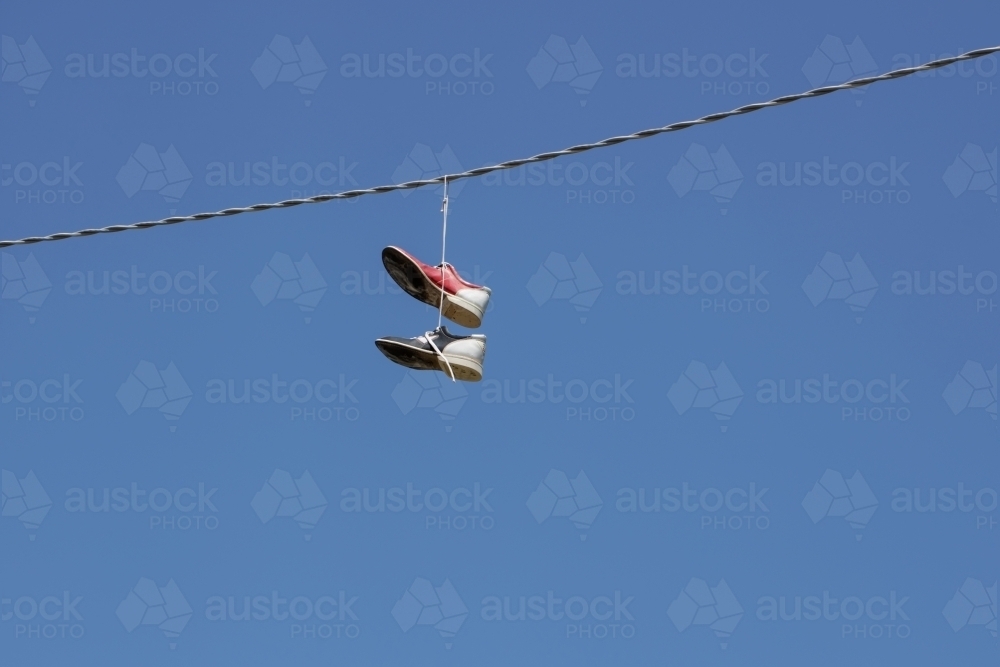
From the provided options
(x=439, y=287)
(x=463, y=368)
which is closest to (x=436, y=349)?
(x=463, y=368)

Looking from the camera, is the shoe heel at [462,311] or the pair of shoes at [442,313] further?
the shoe heel at [462,311]

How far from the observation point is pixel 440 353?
8.09 meters

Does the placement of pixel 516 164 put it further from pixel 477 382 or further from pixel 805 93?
pixel 477 382

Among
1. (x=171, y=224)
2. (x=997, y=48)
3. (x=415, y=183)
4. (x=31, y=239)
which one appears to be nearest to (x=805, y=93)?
(x=997, y=48)

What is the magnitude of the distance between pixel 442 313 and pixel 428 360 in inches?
11.2

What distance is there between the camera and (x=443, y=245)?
8.00 meters

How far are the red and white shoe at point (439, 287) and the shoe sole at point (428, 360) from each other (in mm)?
269

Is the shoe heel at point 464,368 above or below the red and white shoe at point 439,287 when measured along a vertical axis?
below

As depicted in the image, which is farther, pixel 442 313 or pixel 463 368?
pixel 442 313

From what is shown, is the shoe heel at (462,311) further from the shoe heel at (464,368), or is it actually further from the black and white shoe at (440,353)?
the shoe heel at (464,368)

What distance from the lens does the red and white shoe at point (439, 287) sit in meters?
8.09

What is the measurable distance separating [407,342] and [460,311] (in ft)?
1.17

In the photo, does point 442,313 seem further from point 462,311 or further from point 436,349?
point 436,349

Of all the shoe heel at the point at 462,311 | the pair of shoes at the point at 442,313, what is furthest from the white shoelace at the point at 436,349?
the shoe heel at the point at 462,311
